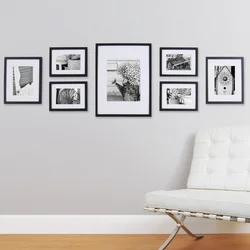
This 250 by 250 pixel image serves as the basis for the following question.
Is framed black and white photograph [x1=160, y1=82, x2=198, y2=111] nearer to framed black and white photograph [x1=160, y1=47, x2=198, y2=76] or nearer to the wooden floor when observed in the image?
framed black and white photograph [x1=160, y1=47, x2=198, y2=76]

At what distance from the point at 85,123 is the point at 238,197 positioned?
1.45 m

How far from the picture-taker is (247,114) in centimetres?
329

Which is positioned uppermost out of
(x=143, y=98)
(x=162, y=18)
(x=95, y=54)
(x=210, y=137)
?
(x=162, y=18)

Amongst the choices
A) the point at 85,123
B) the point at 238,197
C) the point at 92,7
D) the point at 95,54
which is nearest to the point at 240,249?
the point at 238,197

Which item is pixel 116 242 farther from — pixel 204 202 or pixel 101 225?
pixel 204 202

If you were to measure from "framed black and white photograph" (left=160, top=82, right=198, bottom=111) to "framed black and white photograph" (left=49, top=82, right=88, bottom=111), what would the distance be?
0.66 metres

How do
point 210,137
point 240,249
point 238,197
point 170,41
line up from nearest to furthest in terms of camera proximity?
1. point 238,197
2. point 240,249
3. point 210,137
4. point 170,41

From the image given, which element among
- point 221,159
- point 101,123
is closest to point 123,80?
point 101,123

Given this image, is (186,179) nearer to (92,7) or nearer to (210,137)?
(210,137)

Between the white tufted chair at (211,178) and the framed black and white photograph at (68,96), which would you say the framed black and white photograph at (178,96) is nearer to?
the white tufted chair at (211,178)

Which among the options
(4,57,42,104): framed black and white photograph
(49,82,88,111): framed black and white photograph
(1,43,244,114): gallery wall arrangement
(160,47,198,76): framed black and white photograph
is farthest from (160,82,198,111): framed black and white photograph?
(4,57,42,104): framed black and white photograph

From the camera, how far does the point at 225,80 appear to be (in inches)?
129

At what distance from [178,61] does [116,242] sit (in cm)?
156

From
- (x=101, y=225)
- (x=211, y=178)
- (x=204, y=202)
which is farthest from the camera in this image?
(x=101, y=225)
